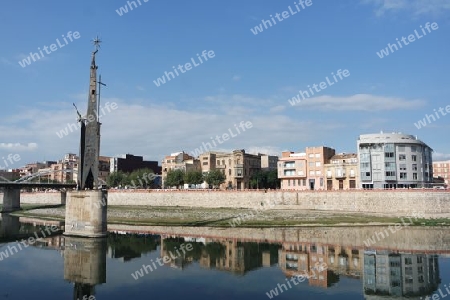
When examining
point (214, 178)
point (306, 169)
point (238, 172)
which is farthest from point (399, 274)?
point (238, 172)

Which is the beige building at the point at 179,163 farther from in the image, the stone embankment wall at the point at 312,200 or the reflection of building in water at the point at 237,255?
the reflection of building in water at the point at 237,255

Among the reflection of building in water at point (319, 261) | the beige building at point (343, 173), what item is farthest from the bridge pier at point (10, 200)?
the reflection of building in water at point (319, 261)

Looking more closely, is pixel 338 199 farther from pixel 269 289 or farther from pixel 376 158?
pixel 269 289

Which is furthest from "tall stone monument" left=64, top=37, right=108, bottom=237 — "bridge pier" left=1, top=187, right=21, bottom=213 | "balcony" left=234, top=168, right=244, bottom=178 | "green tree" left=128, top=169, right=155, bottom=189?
"green tree" left=128, top=169, right=155, bottom=189

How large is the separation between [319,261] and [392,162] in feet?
196

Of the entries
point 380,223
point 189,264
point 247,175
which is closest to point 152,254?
point 189,264

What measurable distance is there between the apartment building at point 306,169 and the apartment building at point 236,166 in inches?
645

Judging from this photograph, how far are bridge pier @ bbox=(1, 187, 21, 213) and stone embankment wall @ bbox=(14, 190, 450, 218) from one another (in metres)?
23.0

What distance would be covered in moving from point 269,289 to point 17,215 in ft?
263

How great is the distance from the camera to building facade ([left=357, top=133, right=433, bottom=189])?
90.4 m

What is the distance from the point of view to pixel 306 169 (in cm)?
10731

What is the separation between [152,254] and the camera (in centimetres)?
4284

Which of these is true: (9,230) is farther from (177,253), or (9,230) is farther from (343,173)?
(343,173)

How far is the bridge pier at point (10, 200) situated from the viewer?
4063 inches
